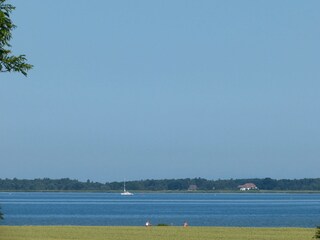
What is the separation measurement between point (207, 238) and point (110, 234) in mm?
6746

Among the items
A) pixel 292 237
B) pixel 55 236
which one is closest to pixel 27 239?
pixel 55 236

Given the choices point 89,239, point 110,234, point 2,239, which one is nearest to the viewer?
point 2,239

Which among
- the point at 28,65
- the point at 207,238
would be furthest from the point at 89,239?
the point at 28,65

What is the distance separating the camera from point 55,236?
47.2 m

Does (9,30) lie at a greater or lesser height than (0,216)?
greater

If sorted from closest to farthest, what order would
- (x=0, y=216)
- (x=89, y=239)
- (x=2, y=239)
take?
(x=0, y=216), (x=2, y=239), (x=89, y=239)

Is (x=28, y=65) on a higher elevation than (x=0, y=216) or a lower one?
higher

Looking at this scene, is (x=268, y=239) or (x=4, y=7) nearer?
(x=4, y=7)

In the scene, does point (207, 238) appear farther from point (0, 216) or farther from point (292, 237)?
point (0, 216)

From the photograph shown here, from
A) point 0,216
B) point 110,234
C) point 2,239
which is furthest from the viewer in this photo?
point 110,234

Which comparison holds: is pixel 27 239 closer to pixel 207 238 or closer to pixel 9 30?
pixel 207 238

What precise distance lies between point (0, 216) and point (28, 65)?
6.83 ft

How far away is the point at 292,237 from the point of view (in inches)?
1897

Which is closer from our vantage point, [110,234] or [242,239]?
[242,239]
